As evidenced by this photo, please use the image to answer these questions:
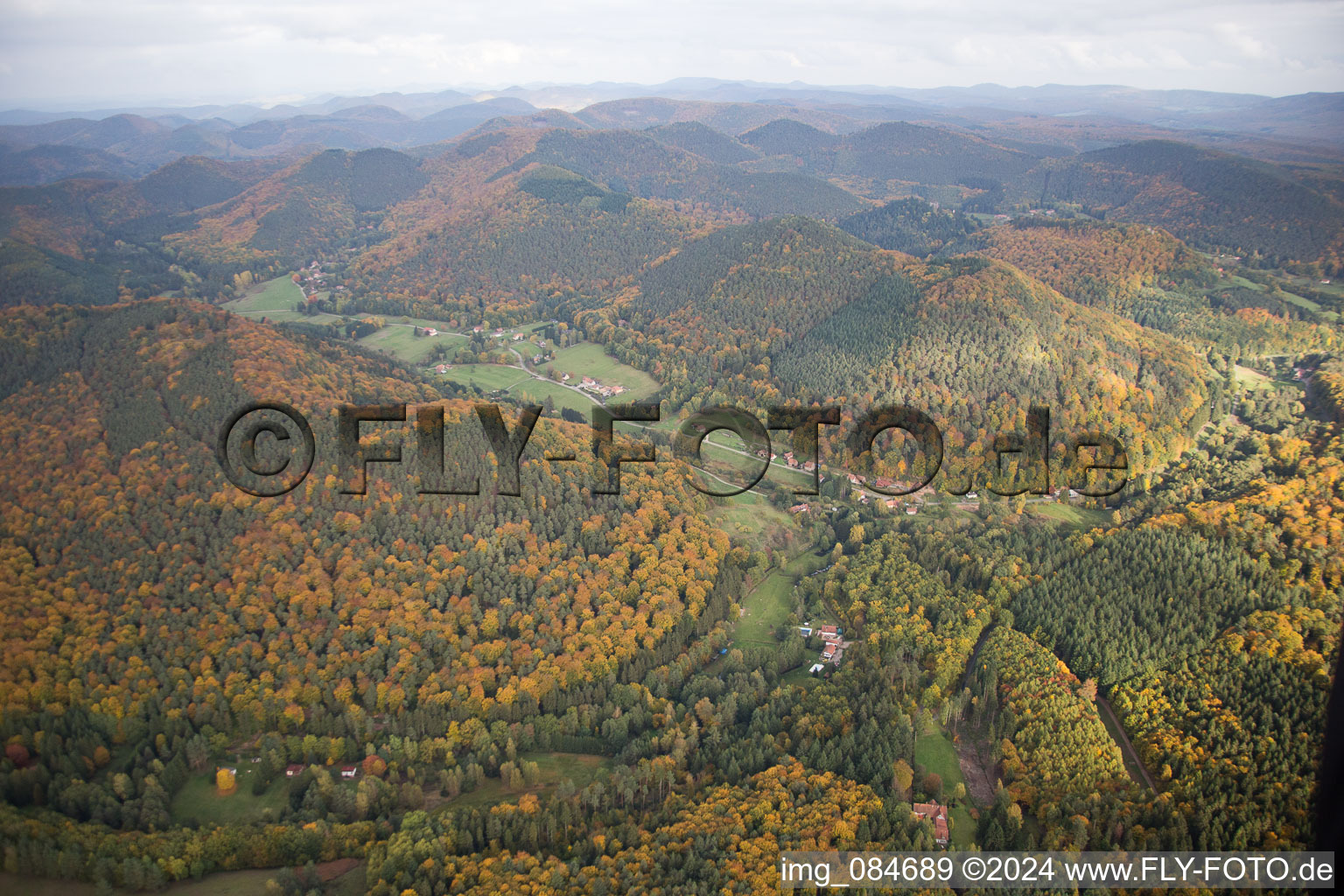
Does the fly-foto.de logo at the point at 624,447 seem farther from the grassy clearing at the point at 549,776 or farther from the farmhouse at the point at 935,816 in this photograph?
the farmhouse at the point at 935,816

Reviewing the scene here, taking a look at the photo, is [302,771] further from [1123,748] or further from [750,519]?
[1123,748]

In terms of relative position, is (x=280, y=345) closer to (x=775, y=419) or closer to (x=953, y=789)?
(x=775, y=419)

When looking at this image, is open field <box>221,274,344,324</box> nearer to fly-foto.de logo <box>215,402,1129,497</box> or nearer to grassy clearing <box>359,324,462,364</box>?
grassy clearing <box>359,324,462,364</box>

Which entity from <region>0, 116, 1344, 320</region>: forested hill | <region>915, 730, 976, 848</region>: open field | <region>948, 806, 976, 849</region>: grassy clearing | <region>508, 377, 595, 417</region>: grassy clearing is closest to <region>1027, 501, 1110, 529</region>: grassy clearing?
<region>915, 730, 976, 848</region>: open field

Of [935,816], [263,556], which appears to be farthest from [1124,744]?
[263,556]

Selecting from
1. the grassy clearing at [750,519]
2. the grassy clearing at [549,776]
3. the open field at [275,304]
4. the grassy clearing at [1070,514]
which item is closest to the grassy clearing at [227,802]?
the grassy clearing at [549,776]

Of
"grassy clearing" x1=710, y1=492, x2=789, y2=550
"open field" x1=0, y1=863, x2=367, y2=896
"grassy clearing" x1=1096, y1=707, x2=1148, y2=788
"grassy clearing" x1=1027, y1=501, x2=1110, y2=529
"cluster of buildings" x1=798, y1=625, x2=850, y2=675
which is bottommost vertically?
"open field" x1=0, y1=863, x2=367, y2=896
